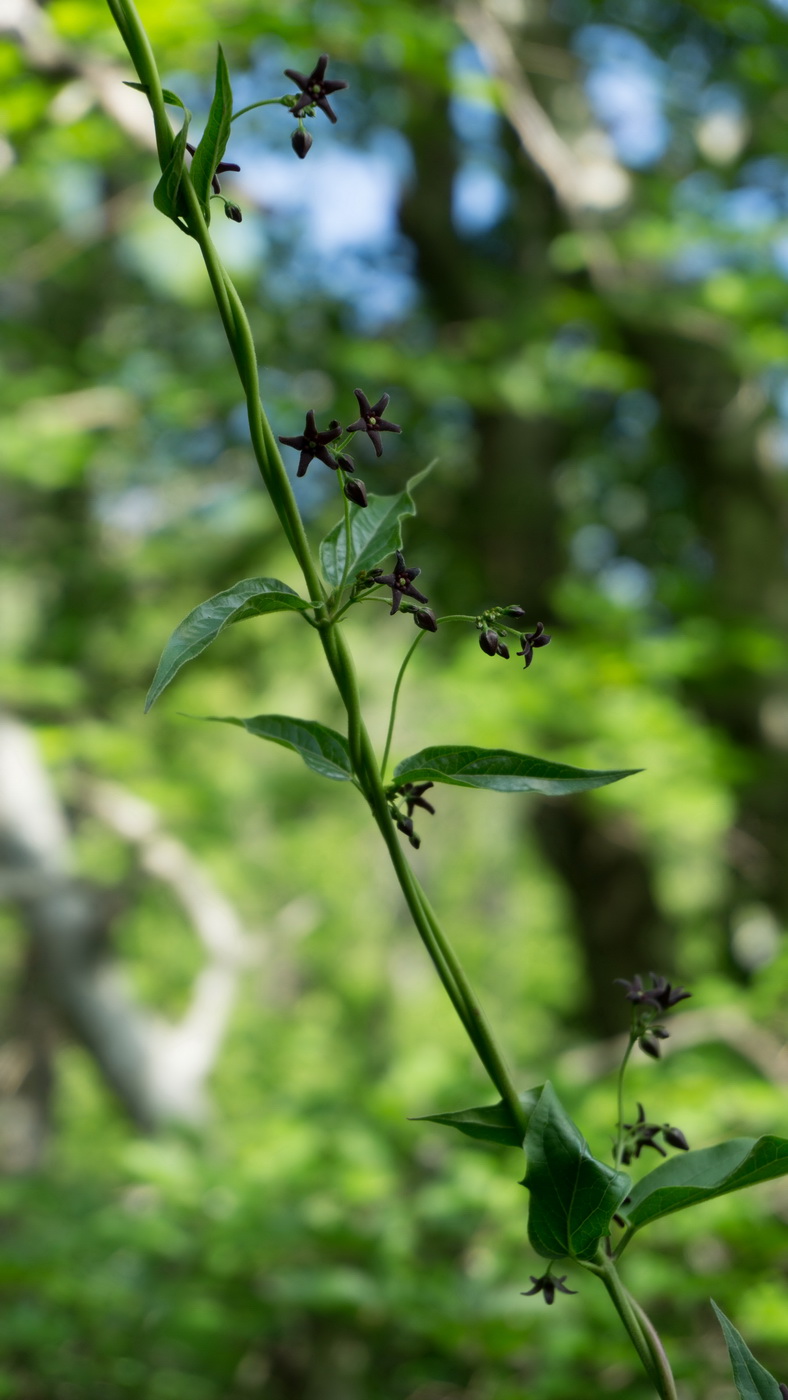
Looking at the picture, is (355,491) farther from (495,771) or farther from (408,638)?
(408,638)

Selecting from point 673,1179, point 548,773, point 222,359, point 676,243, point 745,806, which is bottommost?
point 673,1179

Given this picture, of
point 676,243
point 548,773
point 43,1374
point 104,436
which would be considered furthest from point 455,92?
point 43,1374

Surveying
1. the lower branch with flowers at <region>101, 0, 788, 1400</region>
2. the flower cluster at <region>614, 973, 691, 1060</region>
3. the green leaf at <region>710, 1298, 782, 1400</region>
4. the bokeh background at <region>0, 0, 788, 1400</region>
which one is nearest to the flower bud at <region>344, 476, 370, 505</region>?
the lower branch with flowers at <region>101, 0, 788, 1400</region>

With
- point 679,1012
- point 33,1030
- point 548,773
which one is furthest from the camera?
point 33,1030

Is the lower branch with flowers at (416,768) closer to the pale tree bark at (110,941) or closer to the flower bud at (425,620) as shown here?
the flower bud at (425,620)

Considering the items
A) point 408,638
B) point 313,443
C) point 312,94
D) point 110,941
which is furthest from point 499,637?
point 408,638

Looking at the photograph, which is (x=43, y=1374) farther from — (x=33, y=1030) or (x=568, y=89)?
(x=568, y=89)

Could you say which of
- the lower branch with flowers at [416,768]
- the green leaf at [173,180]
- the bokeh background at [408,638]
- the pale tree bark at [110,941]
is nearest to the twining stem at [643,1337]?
the lower branch with flowers at [416,768]

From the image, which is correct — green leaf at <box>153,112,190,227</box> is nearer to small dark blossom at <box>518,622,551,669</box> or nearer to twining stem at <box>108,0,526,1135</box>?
twining stem at <box>108,0,526,1135</box>
